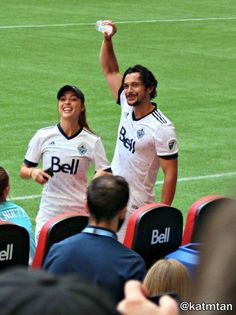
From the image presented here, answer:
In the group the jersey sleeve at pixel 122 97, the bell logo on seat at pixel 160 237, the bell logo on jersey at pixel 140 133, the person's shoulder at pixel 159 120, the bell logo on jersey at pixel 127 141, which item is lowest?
the bell logo on seat at pixel 160 237

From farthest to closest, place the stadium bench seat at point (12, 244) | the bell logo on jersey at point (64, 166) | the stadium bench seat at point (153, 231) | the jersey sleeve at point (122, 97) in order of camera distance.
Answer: the jersey sleeve at point (122, 97), the bell logo on jersey at point (64, 166), the stadium bench seat at point (153, 231), the stadium bench seat at point (12, 244)

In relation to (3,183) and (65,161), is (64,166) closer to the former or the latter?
(65,161)

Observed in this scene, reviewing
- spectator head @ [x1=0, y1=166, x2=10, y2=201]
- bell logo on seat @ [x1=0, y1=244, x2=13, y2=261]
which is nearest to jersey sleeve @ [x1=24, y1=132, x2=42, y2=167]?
spectator head @ [x1=0, y1=166, x2=10, y2=201]

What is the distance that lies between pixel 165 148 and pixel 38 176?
1007 millimetres

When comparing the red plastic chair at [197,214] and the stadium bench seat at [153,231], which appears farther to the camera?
the red plastic chair at [197,214]

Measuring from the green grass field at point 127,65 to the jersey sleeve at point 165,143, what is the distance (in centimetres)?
272

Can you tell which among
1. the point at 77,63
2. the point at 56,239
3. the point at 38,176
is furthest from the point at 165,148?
the point at 77,63

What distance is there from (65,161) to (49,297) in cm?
576

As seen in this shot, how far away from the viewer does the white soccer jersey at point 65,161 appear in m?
7.20

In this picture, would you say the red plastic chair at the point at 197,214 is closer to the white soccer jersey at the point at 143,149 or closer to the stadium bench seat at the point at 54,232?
the stadium bench seat at the point at 54,232

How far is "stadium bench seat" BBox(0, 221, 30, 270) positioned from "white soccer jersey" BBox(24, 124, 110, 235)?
1728 millimetres

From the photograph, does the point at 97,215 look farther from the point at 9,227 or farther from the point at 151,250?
the point at 151,250

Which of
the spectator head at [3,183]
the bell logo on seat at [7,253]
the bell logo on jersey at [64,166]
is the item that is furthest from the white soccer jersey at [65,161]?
the bell logo on seat at [7,253]

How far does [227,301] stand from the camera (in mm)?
1456
